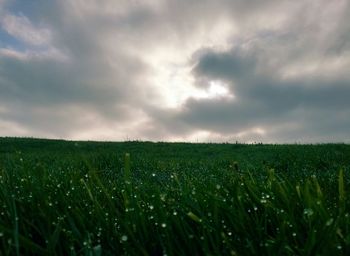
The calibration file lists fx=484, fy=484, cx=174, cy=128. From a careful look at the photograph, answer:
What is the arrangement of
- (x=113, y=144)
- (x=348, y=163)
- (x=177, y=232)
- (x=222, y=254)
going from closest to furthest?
(x=222, y=254)
(x=177, y=232)
(x=348, y=163)
(x=113, y=144)

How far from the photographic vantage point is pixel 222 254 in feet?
8.94

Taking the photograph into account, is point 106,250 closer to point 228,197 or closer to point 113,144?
point 228,197

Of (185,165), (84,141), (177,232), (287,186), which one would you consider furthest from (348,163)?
(84,141)

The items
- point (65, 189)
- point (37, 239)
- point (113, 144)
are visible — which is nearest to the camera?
point (37, 239)

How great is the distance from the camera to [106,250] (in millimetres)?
2891

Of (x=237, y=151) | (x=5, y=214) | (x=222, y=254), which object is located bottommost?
(x=222, y=254)

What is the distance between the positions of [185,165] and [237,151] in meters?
6.16

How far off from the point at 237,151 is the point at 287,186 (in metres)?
14.9

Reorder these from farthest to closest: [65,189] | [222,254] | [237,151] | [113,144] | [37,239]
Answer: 1. [113,144]
2. [237,151]
3. [65,189]
4. [37,239]
5. [222,254]

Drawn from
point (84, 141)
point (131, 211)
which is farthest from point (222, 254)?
point (84, 141)

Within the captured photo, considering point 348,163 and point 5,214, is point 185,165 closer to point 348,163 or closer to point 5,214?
point 348,163

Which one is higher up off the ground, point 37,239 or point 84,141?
point 84,141

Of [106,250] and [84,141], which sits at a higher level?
[84,141]

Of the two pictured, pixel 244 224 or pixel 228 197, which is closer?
pixel 244 224
